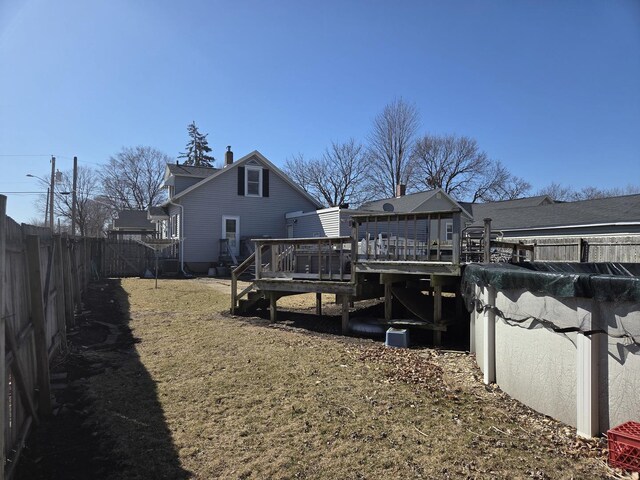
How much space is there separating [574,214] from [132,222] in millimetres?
26860

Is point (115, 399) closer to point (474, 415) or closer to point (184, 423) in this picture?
point (184, 423)

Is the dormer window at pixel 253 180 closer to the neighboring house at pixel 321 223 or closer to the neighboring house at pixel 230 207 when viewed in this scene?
the neighboring house at pixel 230 207

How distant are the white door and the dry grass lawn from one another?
52.9 feet

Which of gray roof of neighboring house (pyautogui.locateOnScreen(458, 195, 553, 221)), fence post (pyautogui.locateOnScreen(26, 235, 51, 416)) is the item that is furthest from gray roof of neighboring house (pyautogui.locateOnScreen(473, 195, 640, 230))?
fence post (pyautogui.locateOnScreen(26, 235, 51, 416))

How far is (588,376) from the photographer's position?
3.45 meters

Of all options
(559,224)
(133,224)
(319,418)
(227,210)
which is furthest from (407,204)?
(319,418)

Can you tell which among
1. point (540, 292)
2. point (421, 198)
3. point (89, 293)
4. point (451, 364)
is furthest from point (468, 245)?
point (421, 198)

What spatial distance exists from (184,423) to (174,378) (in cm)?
140

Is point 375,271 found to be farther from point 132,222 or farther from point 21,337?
point 132,222

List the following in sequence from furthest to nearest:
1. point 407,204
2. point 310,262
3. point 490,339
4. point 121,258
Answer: point 407,204, point 121,258, point 310,262, point 490,339

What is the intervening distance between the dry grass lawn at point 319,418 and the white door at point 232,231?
16.1 meters

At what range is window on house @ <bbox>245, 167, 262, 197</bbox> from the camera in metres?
23.3

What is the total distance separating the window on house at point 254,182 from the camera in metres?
23.3

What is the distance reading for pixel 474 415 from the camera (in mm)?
4090
